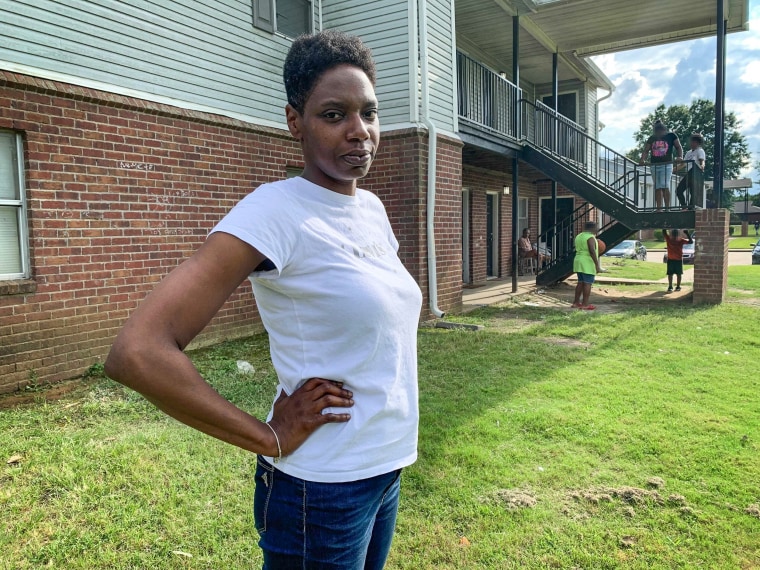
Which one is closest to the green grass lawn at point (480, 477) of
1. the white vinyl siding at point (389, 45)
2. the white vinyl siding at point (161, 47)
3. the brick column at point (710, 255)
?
the white vinyl siding at point (161, 47)

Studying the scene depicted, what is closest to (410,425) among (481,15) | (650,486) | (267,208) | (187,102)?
(267,208)

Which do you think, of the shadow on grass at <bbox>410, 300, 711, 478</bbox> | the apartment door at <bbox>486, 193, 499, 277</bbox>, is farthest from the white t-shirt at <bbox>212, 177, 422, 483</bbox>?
the apartment door at <bbox>486, 193, 499, 277</bbox>

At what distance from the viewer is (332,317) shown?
3.65ft

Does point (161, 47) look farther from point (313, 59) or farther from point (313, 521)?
point (313, 521)

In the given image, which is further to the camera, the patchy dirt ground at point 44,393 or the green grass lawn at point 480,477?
the patchy dirt ground at point 44,393

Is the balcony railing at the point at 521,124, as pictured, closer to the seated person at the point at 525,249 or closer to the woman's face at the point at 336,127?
the seated person at the point at 525,249

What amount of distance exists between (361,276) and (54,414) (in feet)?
13.7

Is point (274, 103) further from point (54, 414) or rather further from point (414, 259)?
point (54, 414)

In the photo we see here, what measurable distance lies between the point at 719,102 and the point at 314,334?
1174 centimetres

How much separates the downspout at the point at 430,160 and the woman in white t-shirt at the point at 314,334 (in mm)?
6821

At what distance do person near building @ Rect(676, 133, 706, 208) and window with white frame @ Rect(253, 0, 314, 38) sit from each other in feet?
24.9

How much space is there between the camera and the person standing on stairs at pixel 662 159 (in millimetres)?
10594

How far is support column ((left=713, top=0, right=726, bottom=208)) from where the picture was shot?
971 cm

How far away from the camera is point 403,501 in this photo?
A: 2984 mm
